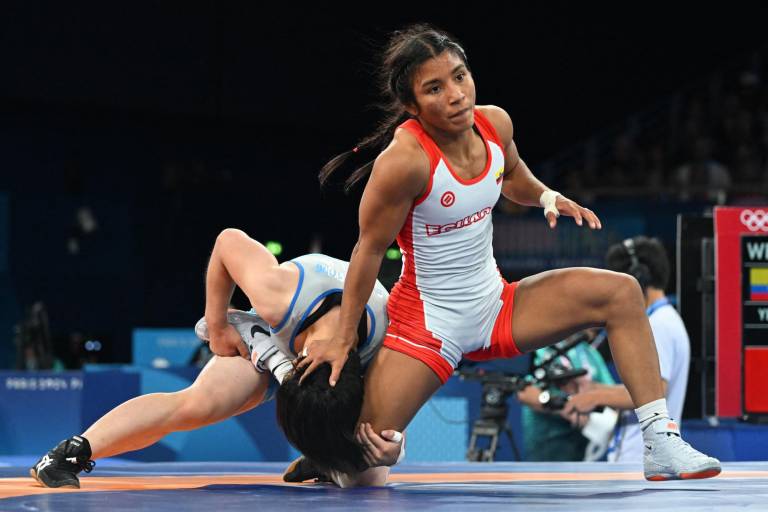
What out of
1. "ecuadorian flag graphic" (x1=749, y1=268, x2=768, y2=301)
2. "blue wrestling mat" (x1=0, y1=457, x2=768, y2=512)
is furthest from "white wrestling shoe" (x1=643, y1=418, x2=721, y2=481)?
"ecuadorian flag graphic" (x1=749, y1=268, x2=768, y2=301)

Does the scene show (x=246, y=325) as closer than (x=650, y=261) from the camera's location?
Yes

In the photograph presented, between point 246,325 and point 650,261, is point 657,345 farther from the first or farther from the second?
point 246,325

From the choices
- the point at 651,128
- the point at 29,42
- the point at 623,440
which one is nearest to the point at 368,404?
the point at 623,440

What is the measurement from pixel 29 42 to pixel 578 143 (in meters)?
6.28

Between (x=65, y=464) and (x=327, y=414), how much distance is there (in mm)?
759

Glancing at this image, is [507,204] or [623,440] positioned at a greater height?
[507,204]

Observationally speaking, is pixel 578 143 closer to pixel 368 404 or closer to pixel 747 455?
pixel 747 455

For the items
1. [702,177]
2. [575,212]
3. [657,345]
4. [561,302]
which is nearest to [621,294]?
[561,302]

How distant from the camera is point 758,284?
17.4 ft

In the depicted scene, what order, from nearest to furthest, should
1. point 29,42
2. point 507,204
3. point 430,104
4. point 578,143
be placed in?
point 430,104 → point 507,204 → point 29,42 → point 578,143

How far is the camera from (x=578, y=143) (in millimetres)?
14039

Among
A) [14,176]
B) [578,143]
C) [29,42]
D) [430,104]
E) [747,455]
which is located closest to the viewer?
[430,104]

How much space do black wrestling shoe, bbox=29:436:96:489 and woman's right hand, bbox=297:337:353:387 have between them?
26.1 inches

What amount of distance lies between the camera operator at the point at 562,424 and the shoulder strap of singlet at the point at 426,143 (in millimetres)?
2771
